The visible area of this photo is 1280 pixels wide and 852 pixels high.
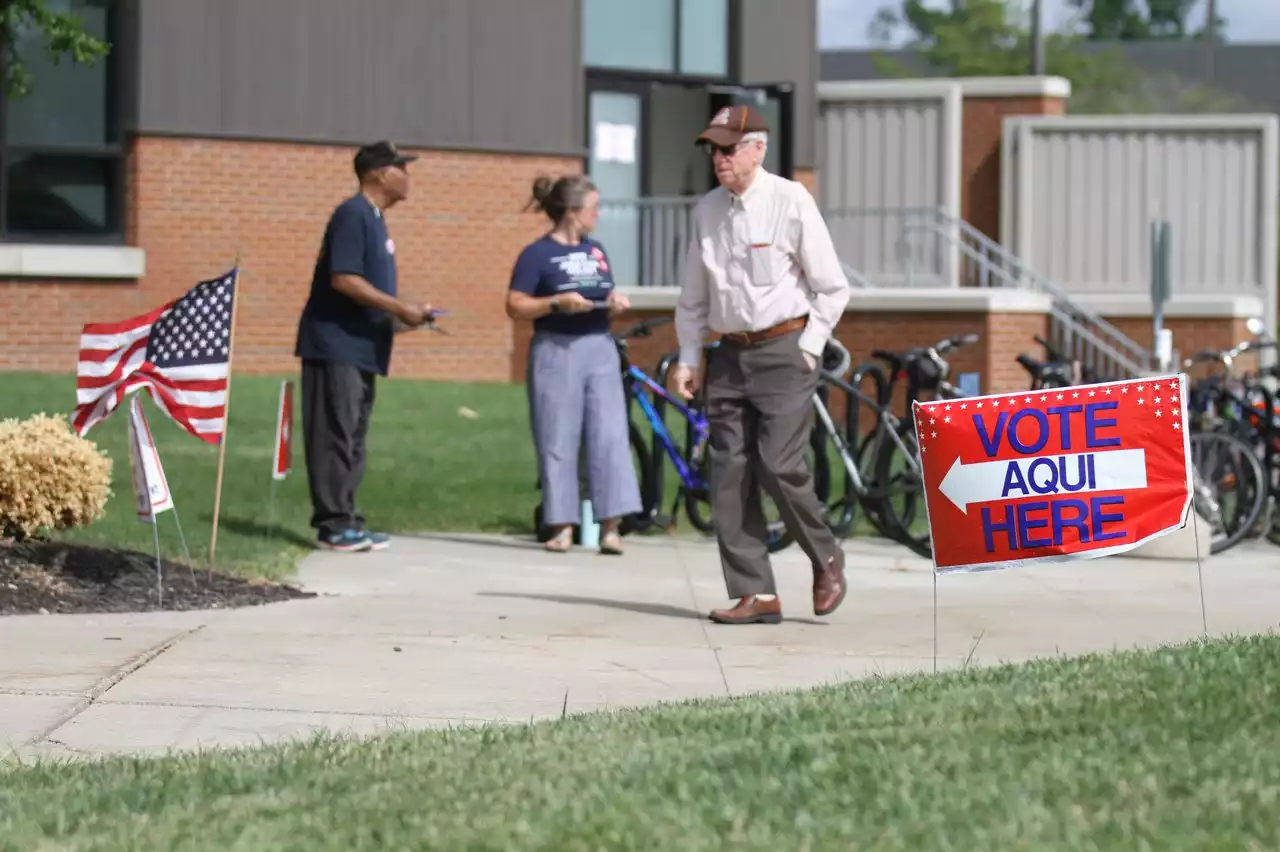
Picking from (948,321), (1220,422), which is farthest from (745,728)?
(948,321)

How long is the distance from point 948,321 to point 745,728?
15.7 m

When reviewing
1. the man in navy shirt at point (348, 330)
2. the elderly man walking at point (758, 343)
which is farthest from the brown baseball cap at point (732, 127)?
the man in navy shirt at point (348, 330)

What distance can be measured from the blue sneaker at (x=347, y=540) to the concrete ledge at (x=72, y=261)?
11.0 meters

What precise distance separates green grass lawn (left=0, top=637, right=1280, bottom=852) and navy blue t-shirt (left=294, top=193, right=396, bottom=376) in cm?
525

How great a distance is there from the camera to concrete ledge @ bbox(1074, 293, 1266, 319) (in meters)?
22.9

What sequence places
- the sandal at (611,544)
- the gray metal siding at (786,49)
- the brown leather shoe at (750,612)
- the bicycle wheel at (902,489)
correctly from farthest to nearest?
1. the gray metal siding at (786,49)
2. the sandal at (611,544)
3. the bicycle wheel at (902,489)
4. the brown leather shoe at (750,612)

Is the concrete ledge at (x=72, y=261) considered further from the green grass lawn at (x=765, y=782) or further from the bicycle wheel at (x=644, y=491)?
the green grass lawn at (x=765, y=782)

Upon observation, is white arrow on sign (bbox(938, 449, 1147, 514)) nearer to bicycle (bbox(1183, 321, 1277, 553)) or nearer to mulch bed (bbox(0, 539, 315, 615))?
mulch bed (bbox(0, 539, 315, 615))

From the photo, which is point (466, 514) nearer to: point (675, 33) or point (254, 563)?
point (254, 563)

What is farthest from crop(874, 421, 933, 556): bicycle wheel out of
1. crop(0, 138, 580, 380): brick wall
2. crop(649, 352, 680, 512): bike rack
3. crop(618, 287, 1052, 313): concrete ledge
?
crop(0, 138, 580, 380): brick wall

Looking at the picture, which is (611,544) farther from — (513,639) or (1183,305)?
(1183,305)

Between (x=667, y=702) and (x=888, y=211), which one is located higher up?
(x=888, y=211)

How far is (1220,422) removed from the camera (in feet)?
44.4

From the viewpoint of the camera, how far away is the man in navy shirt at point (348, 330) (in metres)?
11.1
